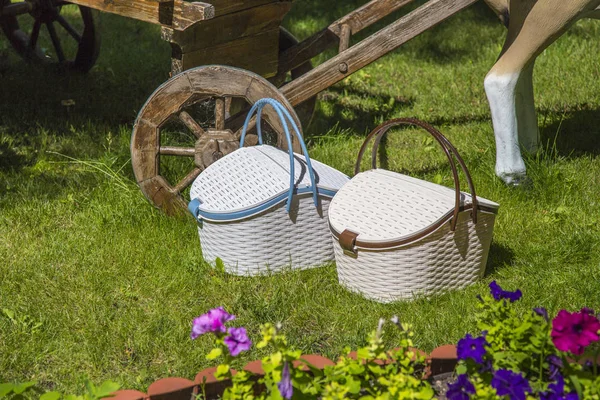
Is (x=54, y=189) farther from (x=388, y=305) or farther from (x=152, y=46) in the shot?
(x=152, y=46)

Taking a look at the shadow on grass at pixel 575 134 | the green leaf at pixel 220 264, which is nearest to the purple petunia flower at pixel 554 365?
the green leaf at pixel 220 264

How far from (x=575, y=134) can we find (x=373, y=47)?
1.58 m

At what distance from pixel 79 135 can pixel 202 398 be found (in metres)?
3.01

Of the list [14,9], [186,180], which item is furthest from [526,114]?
[14,9]

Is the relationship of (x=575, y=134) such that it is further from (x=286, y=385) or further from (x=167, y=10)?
(x=286, y=385)

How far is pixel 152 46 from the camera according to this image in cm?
693

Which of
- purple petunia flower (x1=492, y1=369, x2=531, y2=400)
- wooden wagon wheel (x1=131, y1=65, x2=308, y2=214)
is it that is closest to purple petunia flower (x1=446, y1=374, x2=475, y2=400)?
purple petunia flower (x1=492, y1=369, x2=531, y2=400)

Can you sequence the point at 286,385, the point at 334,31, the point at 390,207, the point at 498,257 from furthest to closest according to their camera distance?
the point at 334,31 < the point at 498,257 < the point at 390,207 < the point at 286,385

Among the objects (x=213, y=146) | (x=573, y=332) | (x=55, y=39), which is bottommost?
(x=55, y=39)

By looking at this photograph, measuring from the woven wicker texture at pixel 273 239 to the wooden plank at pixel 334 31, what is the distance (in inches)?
57.5

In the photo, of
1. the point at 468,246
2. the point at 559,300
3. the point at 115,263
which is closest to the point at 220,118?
the point at 115,263

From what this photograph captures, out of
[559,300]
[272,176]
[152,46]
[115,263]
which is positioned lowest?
[152,46]

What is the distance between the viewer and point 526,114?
425 cm

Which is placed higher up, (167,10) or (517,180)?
(167,10)
